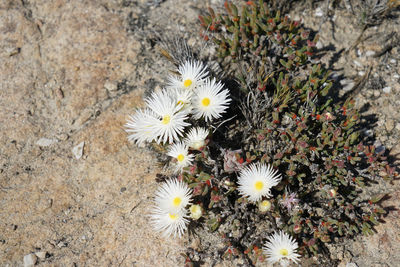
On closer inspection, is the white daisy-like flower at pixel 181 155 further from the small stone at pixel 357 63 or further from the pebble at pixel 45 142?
the small stone at pixel 357 63

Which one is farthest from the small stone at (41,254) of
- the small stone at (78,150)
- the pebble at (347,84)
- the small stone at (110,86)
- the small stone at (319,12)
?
the small stone at (319,12)

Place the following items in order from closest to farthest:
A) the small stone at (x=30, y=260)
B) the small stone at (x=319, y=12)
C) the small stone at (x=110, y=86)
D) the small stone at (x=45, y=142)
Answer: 1. the small stone at (x=30, y=260)
2. the small stone at (x=45, y=142)
3. the small stone at (x=110, y=86)
4. the small stone at (x=319, y=12)

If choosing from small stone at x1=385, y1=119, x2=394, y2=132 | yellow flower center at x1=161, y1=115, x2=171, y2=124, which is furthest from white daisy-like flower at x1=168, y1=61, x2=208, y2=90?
small stone at x1=385, y1=119, x2=394, y2=132

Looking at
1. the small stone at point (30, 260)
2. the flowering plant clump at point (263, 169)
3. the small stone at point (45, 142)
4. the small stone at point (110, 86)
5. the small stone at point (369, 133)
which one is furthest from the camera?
the small stone at point (110, 86)

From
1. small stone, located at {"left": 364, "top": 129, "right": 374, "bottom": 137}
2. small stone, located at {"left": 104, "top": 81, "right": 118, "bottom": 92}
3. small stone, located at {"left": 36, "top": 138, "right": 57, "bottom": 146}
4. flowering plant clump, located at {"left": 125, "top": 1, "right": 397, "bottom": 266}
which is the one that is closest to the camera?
flowering plant clump, located at {"left": 125, "top": 1, "right": 397, "bottom": 266}

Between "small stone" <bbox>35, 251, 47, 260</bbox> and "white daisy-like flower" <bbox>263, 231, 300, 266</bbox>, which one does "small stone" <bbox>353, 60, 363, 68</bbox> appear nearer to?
"white daisy-like flower" <bbox>263, 231, 300, 266</bbox>

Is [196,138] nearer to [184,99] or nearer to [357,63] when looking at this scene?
[184,99]
